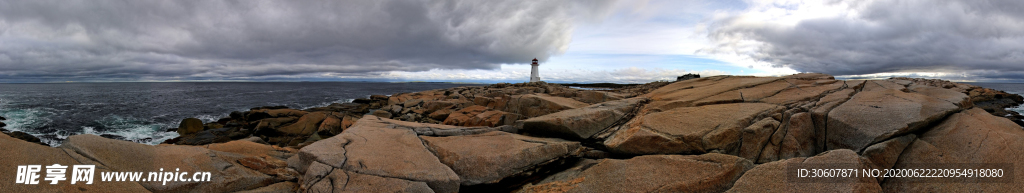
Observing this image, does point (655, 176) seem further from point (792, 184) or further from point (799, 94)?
point (799, 94)

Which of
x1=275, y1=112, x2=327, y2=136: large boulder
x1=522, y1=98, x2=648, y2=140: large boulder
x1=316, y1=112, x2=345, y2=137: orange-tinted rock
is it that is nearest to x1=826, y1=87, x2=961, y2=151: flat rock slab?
x1=522, y1=98, x2=648, y2=140: large boulder

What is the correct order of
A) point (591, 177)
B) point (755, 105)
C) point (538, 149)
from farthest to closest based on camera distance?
point (755, 105) < point (538, 149) < point (591, 177)

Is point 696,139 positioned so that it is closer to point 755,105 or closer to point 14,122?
point 755,105

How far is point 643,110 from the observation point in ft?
28.6

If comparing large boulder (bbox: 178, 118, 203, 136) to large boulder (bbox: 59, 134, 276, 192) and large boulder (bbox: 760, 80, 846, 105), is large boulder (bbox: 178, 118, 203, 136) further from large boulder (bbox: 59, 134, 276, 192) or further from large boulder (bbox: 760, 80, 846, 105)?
large boulder (bbox: 760, 80, 846, 105)

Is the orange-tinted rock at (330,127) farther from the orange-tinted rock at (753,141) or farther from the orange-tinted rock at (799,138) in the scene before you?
the orange-tinted rock at (799,138)

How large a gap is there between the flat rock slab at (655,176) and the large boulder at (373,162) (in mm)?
1382

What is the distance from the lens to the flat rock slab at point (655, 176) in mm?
4406

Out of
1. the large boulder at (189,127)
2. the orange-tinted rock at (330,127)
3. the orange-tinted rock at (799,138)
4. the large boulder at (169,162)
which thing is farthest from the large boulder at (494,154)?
the large boulder at (189,127)

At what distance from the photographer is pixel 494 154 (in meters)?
5.64

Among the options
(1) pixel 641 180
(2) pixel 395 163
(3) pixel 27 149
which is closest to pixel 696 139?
(1) pixel 641 180

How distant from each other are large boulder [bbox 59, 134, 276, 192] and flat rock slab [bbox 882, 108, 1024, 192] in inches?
353

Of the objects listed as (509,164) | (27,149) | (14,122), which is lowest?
(14,122)

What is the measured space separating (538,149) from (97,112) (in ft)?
115
